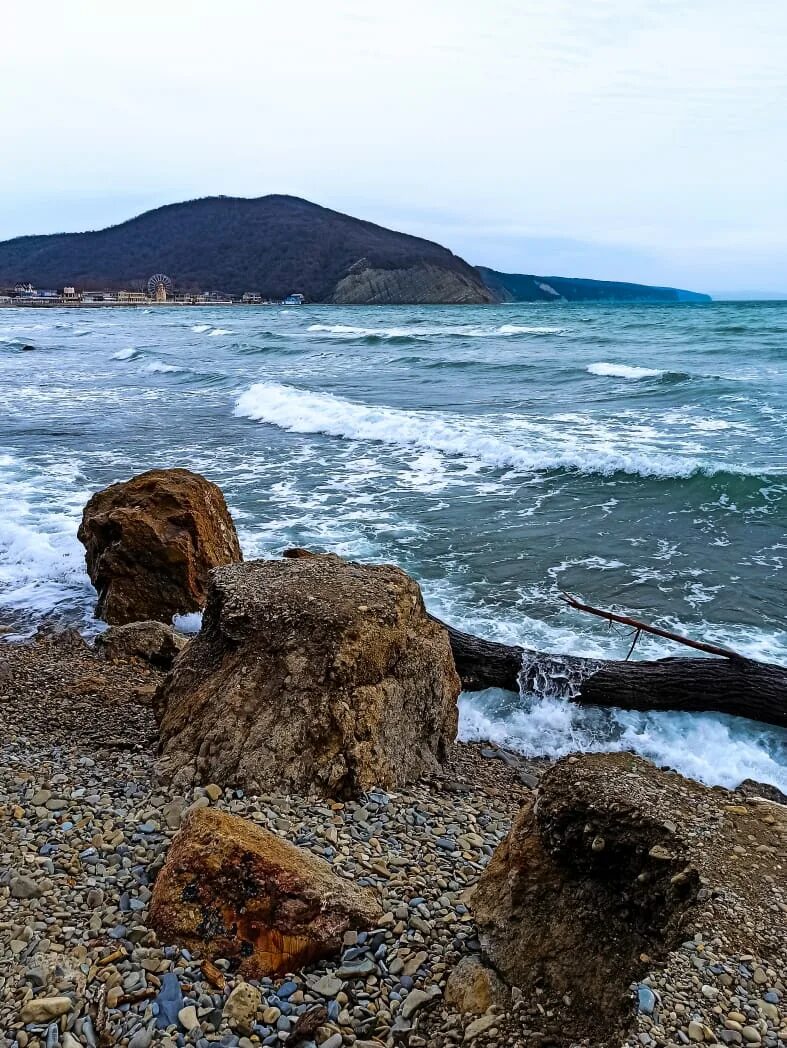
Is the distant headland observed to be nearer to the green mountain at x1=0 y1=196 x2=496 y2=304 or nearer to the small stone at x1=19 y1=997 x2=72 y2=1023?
the green mountain at x1=0 y1=196 x2=496 y2=304

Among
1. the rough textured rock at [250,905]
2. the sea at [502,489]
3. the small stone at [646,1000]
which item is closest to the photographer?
the small stone at [646,1000]

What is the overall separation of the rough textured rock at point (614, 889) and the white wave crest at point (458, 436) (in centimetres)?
1194

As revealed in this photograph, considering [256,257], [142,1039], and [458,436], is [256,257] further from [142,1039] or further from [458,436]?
[142,1039]

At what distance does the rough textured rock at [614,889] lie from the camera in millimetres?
3072

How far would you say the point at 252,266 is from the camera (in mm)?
148750

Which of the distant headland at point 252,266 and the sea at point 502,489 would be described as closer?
the sea at point 502,489

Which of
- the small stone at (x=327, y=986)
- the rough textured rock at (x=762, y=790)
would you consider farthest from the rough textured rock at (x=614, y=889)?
the rough textured rock at (x=762, y=790)

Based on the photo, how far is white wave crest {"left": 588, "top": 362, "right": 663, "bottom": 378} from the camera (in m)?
27.9

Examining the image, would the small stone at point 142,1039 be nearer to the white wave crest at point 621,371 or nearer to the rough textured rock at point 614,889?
the rough textured rock at point 614,889

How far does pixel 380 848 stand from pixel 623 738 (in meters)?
3.33

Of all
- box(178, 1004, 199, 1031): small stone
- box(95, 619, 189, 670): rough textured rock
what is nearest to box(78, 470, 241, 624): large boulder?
box(95, 619, 189, 670): rough textured rock

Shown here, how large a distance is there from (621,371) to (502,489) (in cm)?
1644

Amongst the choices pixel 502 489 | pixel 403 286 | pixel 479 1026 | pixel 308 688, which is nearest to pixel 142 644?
pixel 308 688

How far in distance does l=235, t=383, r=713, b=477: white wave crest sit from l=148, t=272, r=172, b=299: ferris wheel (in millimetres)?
110562
